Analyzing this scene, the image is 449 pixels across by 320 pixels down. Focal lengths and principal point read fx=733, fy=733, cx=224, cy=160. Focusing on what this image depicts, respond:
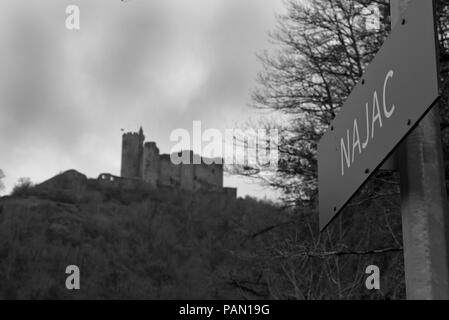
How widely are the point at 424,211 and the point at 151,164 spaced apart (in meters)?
107

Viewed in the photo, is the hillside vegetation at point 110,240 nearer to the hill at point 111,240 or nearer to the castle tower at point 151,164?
the hill at point 111,240

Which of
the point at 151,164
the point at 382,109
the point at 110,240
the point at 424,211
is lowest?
the point at 424,211

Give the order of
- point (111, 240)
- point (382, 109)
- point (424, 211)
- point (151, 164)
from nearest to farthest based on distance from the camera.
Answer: point (424, 211) → point (382, 109) → point (111, 240) → point (151, 164)

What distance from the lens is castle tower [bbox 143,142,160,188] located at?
10450 cm

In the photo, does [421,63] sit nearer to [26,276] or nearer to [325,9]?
[325,9]

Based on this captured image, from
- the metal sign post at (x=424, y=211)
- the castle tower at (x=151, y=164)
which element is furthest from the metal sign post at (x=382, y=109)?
the castle tower at (x=151, y=164)

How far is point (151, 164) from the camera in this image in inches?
4245

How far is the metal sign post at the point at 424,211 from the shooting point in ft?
5.63

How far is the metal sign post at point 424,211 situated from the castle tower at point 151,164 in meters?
102

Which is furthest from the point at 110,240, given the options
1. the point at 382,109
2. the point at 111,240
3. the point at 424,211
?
the point at 424,211

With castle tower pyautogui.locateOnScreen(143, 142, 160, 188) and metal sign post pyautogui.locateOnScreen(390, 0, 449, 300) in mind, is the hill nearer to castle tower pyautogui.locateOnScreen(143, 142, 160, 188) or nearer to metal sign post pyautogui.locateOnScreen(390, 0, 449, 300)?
castle tower pyautogui.locateOnScreen(143, 142, 160, 188)

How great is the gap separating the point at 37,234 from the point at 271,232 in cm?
7275

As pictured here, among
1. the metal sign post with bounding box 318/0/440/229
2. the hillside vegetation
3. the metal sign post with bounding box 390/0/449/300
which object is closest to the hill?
the hillside vegetation

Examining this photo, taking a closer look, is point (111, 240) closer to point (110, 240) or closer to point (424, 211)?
point (110, 240)
